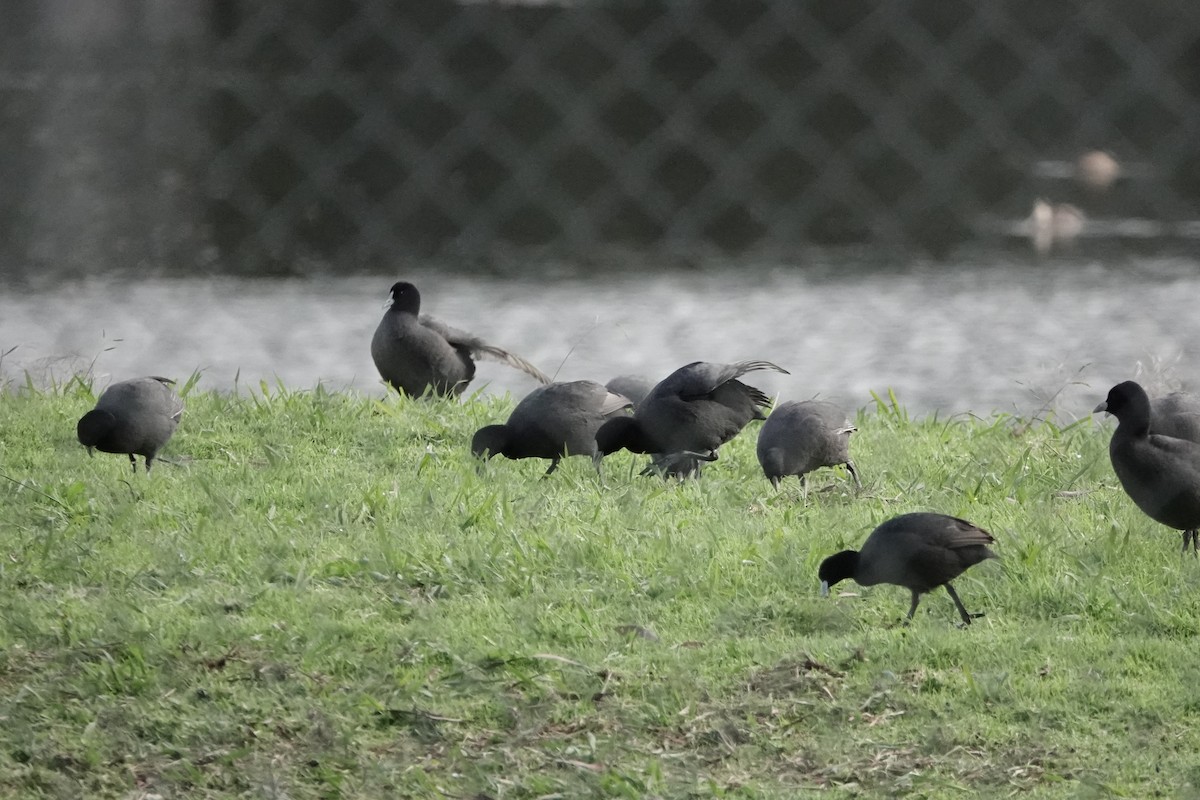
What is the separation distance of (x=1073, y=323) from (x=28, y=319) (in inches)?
290

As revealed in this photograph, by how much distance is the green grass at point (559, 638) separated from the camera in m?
3.30

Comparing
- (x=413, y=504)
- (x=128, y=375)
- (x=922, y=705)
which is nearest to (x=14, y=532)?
(x=413, y=504)

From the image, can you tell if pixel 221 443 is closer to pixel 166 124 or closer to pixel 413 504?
pixel 413 504

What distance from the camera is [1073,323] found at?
11.5 meters

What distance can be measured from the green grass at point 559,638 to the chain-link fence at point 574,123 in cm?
99

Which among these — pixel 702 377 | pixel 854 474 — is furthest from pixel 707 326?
pixel 854 474

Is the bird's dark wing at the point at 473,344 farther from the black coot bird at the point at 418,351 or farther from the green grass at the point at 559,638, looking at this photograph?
the green grass at the point at 559,638

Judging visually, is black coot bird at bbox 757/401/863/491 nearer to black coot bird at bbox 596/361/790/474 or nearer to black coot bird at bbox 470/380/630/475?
black coot bird at bbox 596/361/790/474

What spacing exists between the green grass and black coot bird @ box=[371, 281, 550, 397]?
1.42m

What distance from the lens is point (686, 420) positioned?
538 centimetres

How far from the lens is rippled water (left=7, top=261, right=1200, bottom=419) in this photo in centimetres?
916

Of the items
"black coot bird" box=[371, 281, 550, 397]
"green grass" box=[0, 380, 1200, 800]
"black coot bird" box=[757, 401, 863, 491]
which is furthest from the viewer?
"black coot bird" box=[371, 281, 550, 397]

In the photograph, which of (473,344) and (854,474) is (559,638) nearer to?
(854,474)

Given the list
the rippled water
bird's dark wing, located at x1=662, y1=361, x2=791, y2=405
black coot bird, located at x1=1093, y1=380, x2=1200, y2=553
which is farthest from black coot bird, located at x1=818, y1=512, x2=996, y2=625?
the rippled water
